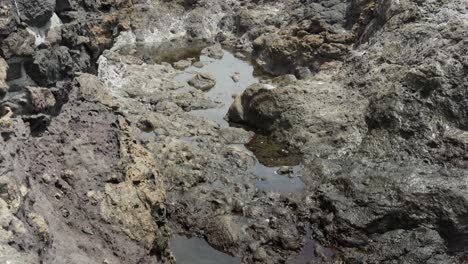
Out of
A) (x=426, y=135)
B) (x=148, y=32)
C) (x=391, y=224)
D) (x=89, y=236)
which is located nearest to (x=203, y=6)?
(x=148, y=32)

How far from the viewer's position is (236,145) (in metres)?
22.5

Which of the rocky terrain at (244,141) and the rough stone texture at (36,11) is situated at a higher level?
the rough stone texture at (36,11)

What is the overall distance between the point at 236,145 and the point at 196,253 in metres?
8.08

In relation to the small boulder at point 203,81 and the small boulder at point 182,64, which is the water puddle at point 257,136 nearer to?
the small boulder at point 203,81

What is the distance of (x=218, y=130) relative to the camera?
23.4 meters

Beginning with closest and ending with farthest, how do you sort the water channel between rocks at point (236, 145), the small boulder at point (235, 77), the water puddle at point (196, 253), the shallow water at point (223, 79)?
1. the water puddle at point (196, 253)
2. the water channel between rocks at point (236, 145)
3. the shallow water at point (223, 79)
4. the small boulder at point (235, 77)

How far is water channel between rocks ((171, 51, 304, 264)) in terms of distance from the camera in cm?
1517

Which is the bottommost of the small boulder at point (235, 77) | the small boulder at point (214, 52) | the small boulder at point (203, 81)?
the small boulder at point (214, 52)

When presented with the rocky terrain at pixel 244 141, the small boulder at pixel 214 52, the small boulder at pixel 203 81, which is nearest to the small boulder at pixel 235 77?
the rocky terrain at pixel 244 141

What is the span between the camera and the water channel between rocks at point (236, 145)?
49.8ft

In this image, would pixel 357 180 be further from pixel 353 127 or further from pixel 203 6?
→ pixel 203 6

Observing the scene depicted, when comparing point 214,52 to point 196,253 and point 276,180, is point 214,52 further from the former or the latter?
point 196,253

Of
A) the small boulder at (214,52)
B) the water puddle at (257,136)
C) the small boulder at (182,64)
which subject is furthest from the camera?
the small boulder at (214,52)

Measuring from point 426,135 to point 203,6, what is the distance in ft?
89.6
